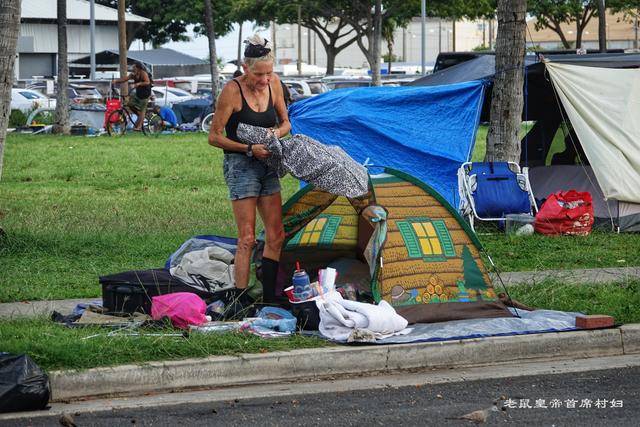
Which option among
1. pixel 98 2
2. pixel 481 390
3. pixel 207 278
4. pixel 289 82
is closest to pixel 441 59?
pixel 207 278

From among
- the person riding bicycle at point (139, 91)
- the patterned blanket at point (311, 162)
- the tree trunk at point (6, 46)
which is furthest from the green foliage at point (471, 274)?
the person riding bicycle at point (139, 91)

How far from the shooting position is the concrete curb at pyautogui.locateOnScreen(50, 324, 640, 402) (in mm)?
6363

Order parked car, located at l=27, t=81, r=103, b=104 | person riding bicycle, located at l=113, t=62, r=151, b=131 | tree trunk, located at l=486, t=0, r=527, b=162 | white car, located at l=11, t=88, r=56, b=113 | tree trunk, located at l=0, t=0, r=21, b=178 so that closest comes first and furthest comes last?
tree trunk, located at l=0, t=0, r=21, b=178, tree trunk, located at l=486, t=0, r=527, b=162, person riding bicycle, located at l=113, t=62, r=151, b=131, parked car, located at l=27, t=81, r=103, b=104, white car, located at l=11, t=88, r=56, b=113

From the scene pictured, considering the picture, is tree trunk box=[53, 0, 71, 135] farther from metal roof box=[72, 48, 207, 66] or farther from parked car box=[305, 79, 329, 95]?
metal roof box=[72, 48, 207, 66]

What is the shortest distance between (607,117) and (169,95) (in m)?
27.8

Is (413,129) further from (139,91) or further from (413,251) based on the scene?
(139,91)

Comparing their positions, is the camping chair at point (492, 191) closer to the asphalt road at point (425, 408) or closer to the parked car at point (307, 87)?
the asphalt road at point (425, 408)

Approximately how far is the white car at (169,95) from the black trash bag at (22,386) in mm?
30870

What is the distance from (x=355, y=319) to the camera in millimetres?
7207

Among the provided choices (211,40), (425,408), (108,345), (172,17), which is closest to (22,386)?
(108,345)

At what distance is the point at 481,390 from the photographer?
255 inches

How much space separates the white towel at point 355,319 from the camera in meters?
7.19

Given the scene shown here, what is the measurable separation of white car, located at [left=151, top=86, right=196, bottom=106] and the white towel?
29850 mm
